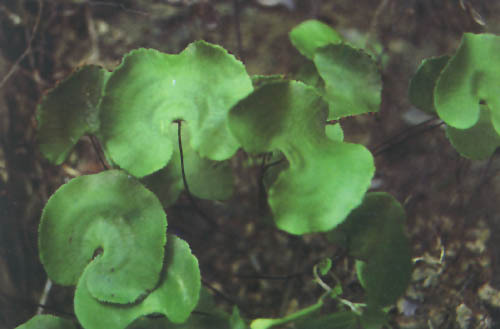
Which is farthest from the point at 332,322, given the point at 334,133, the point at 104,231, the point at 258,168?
the point at 258,168

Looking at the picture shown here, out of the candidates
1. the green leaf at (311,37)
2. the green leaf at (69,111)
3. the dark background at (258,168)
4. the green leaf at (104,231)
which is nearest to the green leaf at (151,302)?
the green leaf at (104,231)

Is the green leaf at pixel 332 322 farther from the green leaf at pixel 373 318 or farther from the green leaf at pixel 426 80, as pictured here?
the green leaf at pixel 426 80

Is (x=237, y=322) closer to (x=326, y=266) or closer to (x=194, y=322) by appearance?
(x=194, y=322)

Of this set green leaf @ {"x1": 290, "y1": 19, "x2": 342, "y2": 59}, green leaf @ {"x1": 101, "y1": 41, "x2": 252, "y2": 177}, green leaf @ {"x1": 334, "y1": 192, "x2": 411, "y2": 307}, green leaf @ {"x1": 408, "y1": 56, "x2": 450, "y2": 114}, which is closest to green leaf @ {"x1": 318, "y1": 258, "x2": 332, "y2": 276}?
green leaf @ {"x1": 334, "y1": 192, "x2": 411, "y2": 307}

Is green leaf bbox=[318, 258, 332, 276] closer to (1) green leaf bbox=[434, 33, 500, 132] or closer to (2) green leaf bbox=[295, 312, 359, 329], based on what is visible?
(2) green leaf bbox=[295, 312, 359, 329]

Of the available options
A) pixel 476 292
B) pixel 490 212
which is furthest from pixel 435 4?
pixel 476 292

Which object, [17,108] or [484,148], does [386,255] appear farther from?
[17,108]
